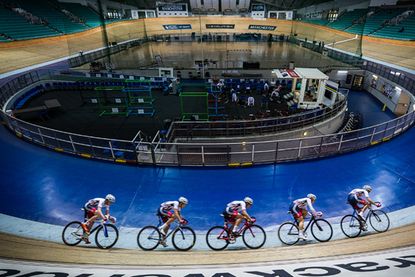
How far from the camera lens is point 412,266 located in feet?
15.3

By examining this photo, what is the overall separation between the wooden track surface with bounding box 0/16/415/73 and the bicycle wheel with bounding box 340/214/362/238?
2227cm

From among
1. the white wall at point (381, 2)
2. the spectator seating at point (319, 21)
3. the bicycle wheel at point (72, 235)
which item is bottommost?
the bicycle wheel at point (72, 235)

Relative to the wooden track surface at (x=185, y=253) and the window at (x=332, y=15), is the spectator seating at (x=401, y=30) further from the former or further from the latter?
the wooden track surface at (x=185, y=253)

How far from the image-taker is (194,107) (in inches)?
678

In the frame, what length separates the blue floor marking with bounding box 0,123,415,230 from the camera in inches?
295

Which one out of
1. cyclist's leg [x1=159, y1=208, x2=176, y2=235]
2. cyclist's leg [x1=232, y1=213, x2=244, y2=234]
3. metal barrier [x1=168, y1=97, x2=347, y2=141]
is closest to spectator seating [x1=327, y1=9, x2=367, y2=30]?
metal barrier [x1=168, y1=97, x2=347, y2=141]

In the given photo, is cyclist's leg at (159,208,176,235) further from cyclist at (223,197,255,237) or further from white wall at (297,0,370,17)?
white wall at (297,0,370,17)

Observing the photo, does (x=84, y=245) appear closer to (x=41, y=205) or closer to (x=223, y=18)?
(x=41, y=205)

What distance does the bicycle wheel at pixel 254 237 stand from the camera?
20.3 feet

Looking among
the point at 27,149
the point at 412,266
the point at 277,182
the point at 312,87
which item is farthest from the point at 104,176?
the point at 312,87

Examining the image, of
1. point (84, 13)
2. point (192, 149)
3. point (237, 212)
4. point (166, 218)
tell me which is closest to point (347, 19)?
point (192, 149)

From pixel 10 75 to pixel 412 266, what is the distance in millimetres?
27632

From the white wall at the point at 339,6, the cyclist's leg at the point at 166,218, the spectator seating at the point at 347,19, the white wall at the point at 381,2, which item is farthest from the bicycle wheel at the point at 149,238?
the white wall at the point at 339,6

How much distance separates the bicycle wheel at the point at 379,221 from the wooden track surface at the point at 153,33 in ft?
73.3
